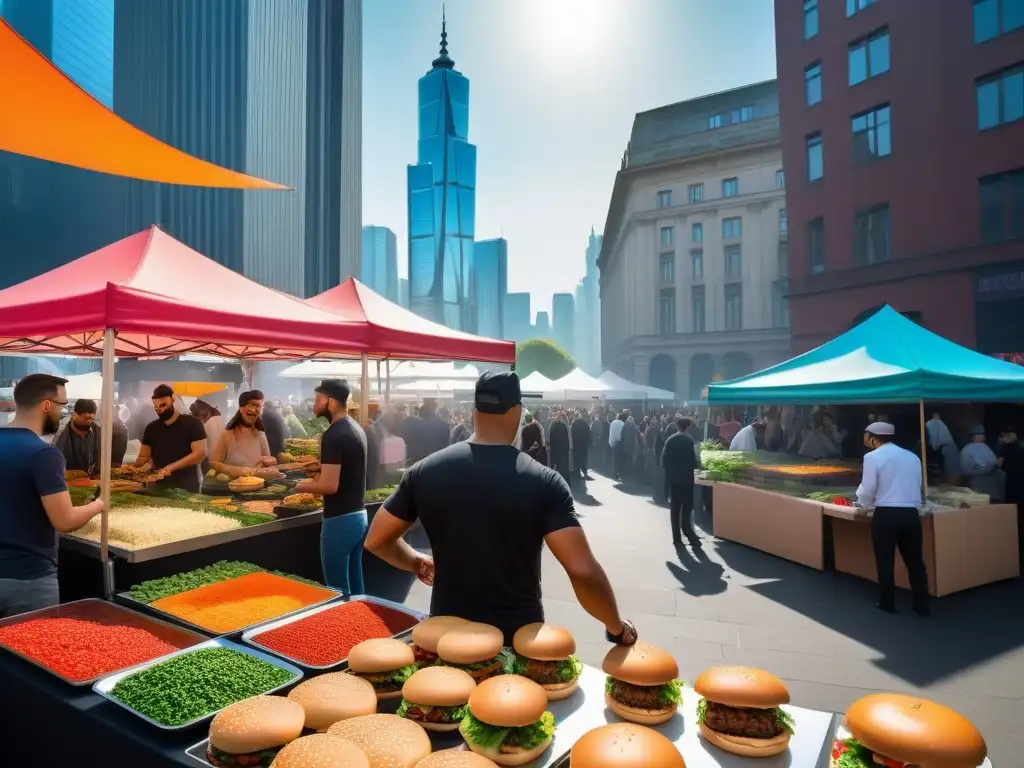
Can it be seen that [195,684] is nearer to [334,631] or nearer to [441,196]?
[334,631]

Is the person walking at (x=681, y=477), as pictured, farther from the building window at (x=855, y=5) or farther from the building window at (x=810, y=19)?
the building window at (x=810, y=19)

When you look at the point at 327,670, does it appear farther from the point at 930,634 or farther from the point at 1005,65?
the point at 1005,65

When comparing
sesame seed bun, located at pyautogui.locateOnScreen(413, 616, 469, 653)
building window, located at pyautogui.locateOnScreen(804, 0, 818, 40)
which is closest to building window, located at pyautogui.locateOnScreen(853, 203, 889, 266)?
building window, located at pyautogui.locateOnScreen(804, 0, 818, 40)

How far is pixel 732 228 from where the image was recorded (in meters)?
52.7

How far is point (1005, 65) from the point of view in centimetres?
1877

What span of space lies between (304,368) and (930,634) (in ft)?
52.6

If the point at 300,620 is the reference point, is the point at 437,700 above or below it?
above

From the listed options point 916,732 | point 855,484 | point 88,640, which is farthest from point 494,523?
point 855,484

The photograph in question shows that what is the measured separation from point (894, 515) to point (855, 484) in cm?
338

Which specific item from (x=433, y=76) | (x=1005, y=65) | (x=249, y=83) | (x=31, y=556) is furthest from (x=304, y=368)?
(x=433, y=76)

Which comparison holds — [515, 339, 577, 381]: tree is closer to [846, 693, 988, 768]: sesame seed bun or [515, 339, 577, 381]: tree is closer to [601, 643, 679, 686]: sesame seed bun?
[601, 643, 679, 686]: sesame seed bun

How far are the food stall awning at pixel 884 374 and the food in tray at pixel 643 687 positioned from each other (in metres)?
6.90

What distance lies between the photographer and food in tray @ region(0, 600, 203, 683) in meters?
2.73

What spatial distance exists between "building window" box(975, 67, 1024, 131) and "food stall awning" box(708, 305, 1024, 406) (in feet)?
51.4
